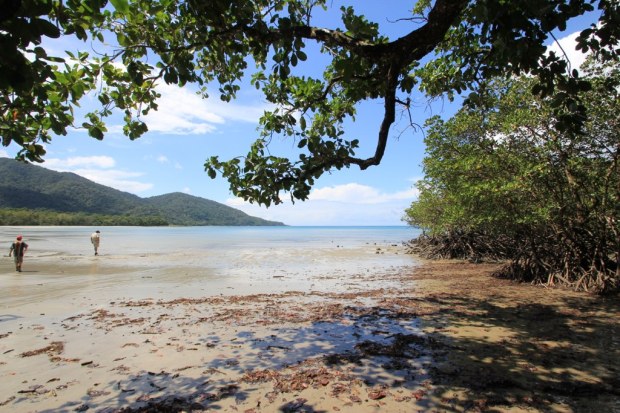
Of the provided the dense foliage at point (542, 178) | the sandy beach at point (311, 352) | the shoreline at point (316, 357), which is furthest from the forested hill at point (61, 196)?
the dense foliage at point (542, 178)

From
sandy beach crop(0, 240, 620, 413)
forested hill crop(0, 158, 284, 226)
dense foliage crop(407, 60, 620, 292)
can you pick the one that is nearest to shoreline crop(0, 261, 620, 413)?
sandy beach crop(0, 240, 620, 413)

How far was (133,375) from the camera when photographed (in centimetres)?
416

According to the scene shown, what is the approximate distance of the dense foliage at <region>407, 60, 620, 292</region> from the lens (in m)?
8.42

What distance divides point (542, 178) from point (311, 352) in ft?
24.8

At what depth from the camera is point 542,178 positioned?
9.14 metres

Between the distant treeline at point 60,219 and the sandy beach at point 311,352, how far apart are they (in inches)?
3738

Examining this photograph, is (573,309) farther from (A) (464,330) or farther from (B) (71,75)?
(B) (71,75)

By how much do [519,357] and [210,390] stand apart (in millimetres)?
3613

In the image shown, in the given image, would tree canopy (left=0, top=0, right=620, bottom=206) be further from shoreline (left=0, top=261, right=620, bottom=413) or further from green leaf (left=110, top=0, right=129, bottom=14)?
shoreline (left=0, top=261, right=620, bottom=413)

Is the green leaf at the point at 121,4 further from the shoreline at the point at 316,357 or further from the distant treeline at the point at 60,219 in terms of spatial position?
the distant treeline at the point at 60,219

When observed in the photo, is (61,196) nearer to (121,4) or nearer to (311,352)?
(311,352)

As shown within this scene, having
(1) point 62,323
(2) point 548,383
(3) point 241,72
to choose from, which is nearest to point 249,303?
(1) point 62,323

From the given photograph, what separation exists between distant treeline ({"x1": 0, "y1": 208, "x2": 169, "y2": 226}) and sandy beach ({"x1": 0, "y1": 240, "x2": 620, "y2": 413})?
94950mm

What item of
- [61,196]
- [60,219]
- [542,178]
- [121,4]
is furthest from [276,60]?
[61,196]
